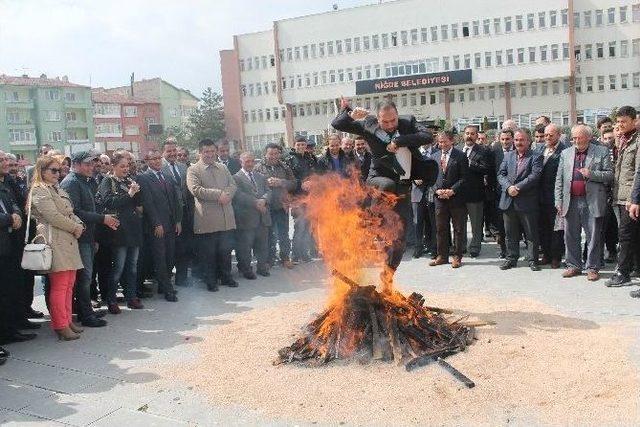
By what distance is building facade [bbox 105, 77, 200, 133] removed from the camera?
290 ft

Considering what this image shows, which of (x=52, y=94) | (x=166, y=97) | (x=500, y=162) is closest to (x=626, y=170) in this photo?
(x=500, y=162)

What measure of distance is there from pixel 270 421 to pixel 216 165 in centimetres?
561

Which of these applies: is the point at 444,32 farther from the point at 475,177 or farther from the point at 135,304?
the point at 135,304

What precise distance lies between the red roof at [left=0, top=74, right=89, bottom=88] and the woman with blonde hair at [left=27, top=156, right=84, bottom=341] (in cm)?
7186

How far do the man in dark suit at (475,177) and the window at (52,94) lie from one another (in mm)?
74789

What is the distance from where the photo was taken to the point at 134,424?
4.55m

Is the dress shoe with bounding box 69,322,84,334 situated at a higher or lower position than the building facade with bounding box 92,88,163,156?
lower

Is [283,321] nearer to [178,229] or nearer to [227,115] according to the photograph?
[178,229]

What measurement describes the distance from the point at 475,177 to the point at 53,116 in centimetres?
7521

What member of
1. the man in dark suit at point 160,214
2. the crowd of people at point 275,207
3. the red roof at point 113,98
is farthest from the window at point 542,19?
the man in dark suit at point 160,214

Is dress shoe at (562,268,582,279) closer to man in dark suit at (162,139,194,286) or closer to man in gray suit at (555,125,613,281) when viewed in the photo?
man in gray suit at (555,125,613,281)

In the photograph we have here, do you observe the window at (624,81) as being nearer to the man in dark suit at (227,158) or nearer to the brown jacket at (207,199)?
the man in dark suit at (227,158)

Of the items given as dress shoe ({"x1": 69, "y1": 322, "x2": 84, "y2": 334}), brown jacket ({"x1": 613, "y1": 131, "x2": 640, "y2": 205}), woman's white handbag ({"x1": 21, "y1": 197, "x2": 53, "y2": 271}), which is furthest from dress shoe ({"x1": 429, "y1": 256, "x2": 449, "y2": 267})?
woman's white handbag ({"x1": 21, "y1": 197, "x2": 53, "y2": 271})

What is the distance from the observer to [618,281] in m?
7.98
